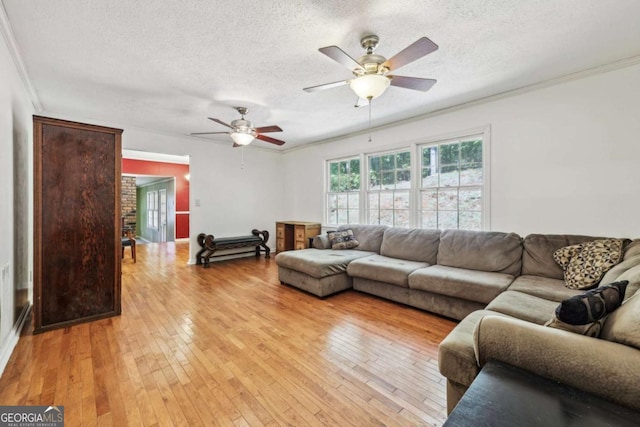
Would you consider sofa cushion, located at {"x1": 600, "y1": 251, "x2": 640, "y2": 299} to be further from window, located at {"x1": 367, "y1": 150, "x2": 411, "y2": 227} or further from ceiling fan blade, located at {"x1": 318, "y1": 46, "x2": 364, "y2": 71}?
window, located at {"x1": 367, "y1": 150, "x2": 411, "y2": 227}

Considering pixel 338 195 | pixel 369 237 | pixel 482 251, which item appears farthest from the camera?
pixel 338 195

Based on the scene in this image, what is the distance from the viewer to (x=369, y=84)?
2.20m

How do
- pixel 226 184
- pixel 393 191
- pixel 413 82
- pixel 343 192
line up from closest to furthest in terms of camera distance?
pixel 413 82, pixel 393 191, pixel 343 192, pixel 226 184

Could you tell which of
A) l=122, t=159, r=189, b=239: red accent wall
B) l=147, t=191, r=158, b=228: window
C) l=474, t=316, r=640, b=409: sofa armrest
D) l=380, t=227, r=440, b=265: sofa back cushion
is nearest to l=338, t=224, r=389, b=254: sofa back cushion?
l=380, t=227, r=440, b=265: sofa back cushion

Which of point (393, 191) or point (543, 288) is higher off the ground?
point (393, 191)

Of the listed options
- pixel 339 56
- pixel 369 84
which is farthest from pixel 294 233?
pixel 339 56

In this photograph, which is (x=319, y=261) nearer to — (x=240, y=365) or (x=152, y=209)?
(x=240, y=365)

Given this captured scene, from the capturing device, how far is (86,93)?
342 centimetres

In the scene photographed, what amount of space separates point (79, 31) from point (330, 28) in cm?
207

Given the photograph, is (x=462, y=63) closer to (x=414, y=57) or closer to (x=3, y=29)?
(x=414, y=57)

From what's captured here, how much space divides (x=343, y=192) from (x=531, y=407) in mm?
4816

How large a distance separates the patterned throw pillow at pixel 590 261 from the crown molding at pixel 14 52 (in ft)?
16.5

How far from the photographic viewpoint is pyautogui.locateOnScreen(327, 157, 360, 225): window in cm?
538

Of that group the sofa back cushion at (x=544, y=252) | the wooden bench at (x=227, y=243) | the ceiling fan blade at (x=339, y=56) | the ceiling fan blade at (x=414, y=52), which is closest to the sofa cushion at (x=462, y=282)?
the sofa back cushion at (x=544, y=252)
